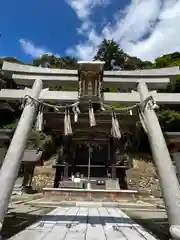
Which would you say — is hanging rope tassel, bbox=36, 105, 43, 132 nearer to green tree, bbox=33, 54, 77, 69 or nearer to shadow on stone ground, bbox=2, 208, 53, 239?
shadow on stone ground, bbox=2, 208, 53, 239

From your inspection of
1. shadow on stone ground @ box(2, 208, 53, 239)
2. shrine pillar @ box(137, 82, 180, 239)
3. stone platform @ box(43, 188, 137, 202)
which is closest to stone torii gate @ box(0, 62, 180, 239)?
shrine pillar @ box(137, 82, 180, 239)

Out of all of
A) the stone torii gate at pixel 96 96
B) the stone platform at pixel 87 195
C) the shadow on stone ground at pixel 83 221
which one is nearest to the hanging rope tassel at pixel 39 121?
the stone torii gate at pixel 96 96

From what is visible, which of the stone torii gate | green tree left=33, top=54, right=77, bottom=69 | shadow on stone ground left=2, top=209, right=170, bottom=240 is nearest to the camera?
the stone torii gate

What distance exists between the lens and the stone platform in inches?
392

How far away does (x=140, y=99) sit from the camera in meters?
4.47

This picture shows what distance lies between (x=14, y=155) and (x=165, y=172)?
2.36 meters

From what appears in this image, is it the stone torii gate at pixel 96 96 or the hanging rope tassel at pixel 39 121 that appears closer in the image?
the stone torii gate at pixel 96 96

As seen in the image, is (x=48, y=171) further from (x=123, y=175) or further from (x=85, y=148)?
(x=123, y=175)

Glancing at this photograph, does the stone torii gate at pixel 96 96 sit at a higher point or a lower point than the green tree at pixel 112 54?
lower

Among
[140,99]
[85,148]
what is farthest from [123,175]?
[140,99]

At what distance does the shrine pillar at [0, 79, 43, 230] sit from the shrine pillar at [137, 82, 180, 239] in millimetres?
2193

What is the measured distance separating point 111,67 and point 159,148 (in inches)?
1891

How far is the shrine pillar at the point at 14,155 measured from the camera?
289 cm

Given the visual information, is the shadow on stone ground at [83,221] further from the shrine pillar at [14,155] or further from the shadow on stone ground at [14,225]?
the shrine pillar at [14,155]
